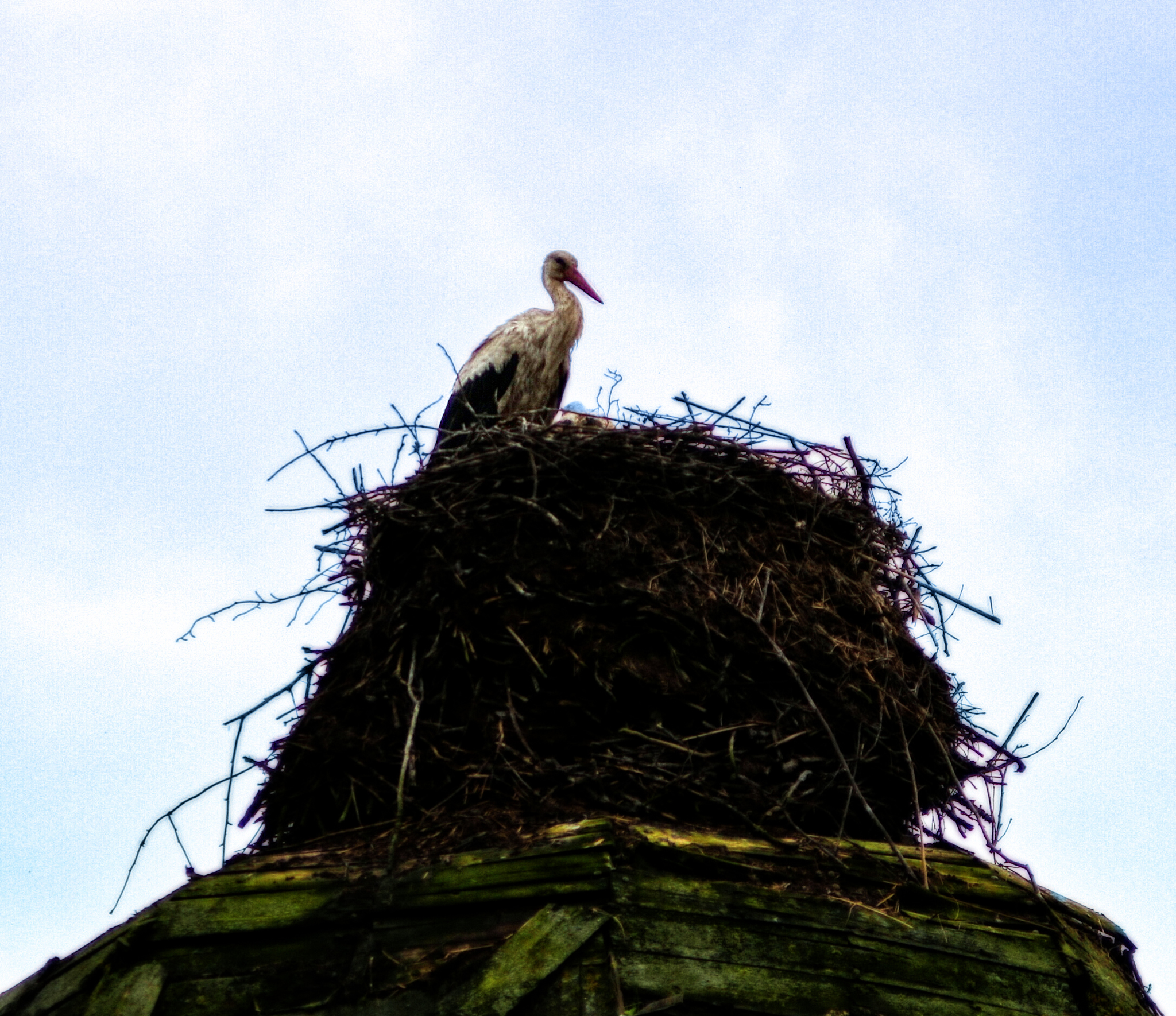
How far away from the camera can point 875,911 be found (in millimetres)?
3523

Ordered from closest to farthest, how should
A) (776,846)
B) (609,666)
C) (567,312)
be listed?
(776,846) < (609,666) < (567,312)

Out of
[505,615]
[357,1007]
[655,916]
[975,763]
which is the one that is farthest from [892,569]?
[357,1007]

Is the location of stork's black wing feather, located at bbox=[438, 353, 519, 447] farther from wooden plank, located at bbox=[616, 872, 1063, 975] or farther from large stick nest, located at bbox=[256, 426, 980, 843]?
wooden plank, located at bbox=[616, 872, 1063, 975]

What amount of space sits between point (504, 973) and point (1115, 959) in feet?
6.07

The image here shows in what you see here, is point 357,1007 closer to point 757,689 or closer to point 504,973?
point 504,973

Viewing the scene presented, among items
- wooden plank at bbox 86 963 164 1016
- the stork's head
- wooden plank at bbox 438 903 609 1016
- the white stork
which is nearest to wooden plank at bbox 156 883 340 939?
wooden plank at bbox 86 963 164 1016

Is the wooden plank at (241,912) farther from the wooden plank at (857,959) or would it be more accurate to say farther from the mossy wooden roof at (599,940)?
the wooden plank at (857,959)

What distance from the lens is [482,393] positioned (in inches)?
335

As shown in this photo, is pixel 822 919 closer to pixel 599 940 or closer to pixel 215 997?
pixel 599 940

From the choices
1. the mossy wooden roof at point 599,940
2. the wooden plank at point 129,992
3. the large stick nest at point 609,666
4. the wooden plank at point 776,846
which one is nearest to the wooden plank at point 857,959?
the mossy wooden roof at point 599,940

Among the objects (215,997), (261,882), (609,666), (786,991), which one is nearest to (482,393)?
(609,666)

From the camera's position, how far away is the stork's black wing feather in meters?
8.47

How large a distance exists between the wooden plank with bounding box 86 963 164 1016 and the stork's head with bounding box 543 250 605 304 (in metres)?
7.20

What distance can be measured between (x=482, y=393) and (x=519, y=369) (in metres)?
0.32
